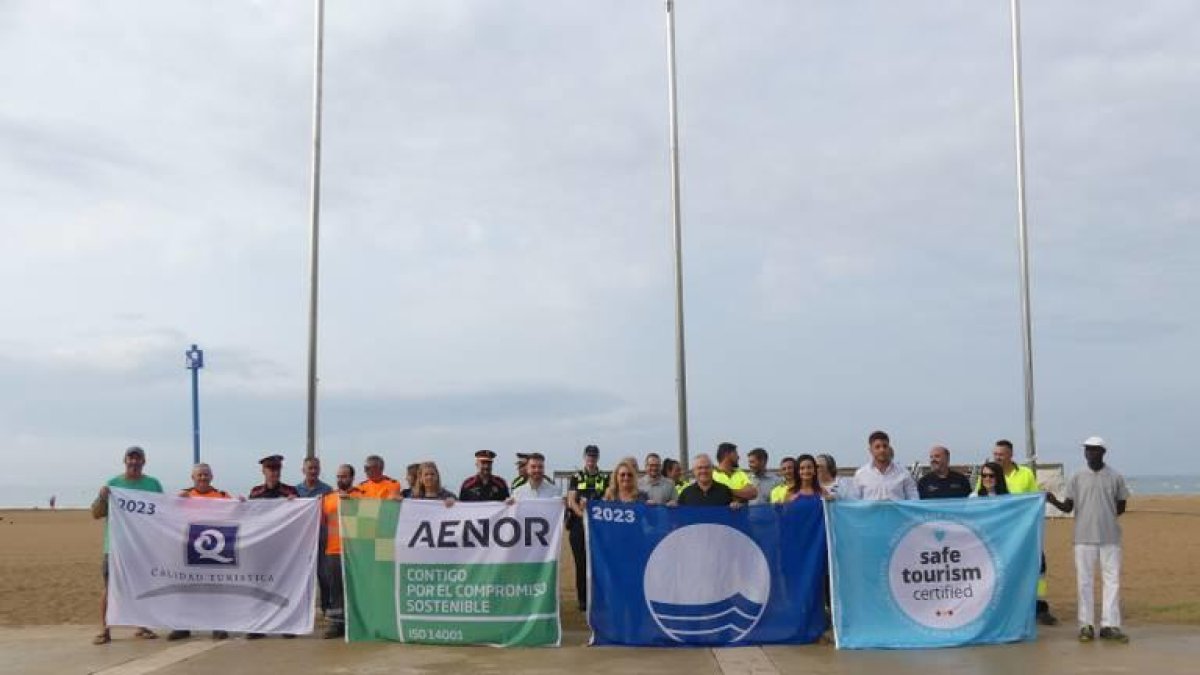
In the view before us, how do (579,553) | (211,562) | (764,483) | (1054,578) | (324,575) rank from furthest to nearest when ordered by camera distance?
(1054,578)
(579,553)
(764,483)
(324,575)
(211,562)

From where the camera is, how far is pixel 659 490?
11.2 m

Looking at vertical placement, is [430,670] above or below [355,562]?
below

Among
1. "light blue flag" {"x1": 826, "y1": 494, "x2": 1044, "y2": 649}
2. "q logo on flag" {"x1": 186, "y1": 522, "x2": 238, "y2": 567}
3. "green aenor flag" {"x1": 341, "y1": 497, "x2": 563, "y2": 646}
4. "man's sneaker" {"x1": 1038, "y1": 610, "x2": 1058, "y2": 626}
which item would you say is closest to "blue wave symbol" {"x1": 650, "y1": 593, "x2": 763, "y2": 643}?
"light blue flag" {"x1": 826, "y1": 494, "x2": 1044, "y2": 649}

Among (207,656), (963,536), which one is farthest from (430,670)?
(963,536)

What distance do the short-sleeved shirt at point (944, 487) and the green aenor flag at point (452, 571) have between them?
3.63 m

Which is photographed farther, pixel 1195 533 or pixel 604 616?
pixel 1195 533

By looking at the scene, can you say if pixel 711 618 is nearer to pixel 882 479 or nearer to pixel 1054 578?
pixel 882 479

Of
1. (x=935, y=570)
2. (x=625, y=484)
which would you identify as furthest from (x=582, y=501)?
(x=935, y=570)

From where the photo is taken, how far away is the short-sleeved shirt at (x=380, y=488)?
37.1 feet

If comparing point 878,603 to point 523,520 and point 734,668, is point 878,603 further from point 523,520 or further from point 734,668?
point 523,520

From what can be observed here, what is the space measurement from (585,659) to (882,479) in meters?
3.29

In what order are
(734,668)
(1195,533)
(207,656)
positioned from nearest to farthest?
(734,668), (207,656), (1195,533)

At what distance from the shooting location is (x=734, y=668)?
9.01m

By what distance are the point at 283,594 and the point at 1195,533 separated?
23421 mm
